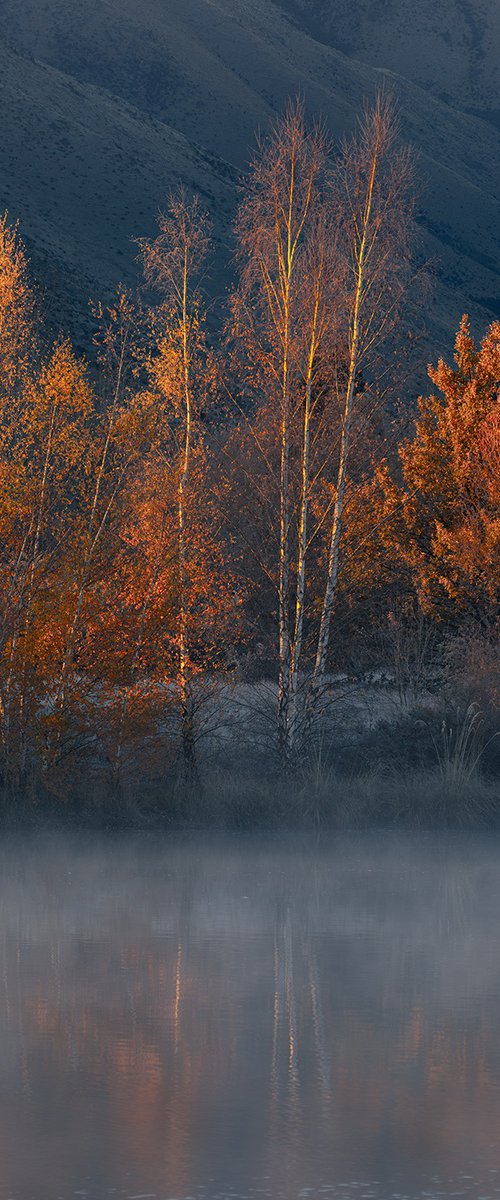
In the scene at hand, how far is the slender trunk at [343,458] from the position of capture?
23703 mm

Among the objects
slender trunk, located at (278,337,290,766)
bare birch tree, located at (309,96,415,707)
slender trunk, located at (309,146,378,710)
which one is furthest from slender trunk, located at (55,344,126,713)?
bare birch tree, located at (309,96,415,707)

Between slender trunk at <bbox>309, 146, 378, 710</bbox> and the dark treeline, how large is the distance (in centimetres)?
4

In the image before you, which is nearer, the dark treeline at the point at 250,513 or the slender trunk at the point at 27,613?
the slender trunk at the point at 27,613

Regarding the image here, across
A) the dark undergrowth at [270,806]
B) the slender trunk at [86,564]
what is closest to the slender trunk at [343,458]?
the dark undergrowth at [270,806]

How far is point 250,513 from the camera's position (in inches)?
1257

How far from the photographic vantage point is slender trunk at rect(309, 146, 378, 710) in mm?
23703

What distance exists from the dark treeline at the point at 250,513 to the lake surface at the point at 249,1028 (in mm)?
3679

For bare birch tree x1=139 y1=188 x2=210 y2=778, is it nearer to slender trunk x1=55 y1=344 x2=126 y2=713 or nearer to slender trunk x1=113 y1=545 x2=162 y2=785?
slender trunk x1=113 y1=545 x2=162 y2=785

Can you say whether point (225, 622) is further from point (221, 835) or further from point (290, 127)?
point (290, 127)

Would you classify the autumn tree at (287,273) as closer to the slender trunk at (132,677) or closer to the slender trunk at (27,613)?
the slender trunk at (132,677)

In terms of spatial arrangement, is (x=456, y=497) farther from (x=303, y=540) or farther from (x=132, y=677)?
(x=132, y=677)

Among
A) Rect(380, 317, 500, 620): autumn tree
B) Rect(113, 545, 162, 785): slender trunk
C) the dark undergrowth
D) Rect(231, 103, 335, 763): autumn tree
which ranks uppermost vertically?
Rect(231, 103, 335, 763): autumn tree

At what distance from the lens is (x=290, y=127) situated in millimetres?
25406

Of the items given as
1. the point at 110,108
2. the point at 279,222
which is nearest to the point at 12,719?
the point at 279,222
